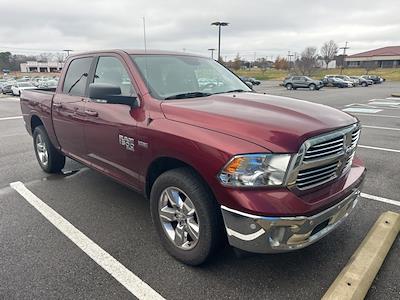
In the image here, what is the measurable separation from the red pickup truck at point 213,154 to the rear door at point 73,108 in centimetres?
8

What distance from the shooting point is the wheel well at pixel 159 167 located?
2.82 m

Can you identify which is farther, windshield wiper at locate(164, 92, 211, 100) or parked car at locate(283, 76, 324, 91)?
parked car at locate(283, 76, 324, 91)

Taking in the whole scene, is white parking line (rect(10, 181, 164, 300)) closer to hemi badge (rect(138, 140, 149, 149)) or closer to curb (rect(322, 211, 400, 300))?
hemi badge (rect(138, 140, 149, 149))

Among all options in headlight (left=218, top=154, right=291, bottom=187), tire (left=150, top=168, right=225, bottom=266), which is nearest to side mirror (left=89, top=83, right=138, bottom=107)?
tire (left=150, top=168, right=225, bottom=266)

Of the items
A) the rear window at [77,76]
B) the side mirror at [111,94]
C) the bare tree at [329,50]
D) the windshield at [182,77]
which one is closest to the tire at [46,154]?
the rear window at [77,76]

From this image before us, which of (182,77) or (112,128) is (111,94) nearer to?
(112,128)

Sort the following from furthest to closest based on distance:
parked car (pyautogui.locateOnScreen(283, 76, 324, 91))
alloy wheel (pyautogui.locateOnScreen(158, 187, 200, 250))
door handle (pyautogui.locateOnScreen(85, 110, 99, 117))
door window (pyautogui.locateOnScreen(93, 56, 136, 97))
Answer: parked car (pyautogui.locateOnScreen(283, 76, 324, 91)) < door handle (pyautogui.locateOnScreen(85, 110, 99, 117)) < door window (pyautogui.locateOnScreen(93, 56, 136, 97)) < alloy wheel (pyautogui.locateOnScreen(158, 187, 200, 250))

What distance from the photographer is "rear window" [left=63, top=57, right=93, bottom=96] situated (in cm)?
410

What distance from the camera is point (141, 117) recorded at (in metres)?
3.01

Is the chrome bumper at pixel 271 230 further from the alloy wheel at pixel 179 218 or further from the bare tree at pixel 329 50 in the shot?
the bare tree at pixel 329 50

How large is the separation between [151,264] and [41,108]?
330cm

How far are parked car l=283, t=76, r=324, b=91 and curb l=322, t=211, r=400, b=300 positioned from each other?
34754mm

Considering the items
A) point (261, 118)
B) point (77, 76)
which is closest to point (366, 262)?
point (261, 118)

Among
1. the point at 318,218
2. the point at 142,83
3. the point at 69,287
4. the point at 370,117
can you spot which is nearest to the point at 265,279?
the point at 318,218
